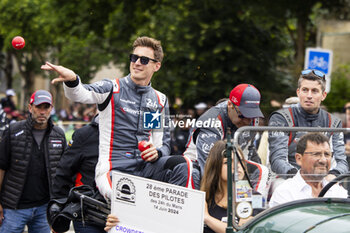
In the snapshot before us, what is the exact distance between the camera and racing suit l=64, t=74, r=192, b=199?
14.7 feet

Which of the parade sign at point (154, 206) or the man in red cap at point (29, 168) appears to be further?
the man in red cap at point (29, 168)

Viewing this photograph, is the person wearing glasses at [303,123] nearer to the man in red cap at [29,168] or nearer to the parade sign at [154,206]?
the parade sign at [154,206]

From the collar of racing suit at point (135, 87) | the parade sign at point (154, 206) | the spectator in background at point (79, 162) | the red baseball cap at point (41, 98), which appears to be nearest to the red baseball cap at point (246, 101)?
the collar of racing suit at point (135, 87)

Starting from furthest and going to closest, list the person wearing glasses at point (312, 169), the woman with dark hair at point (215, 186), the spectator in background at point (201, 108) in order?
1. the spectator in background at point (201, 108)
2. the woman with dark hair at point (215, 186)
3. the person wearing glasses at point (312, 169)

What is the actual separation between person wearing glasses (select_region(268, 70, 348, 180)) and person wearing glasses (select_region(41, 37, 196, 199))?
85 centimetres

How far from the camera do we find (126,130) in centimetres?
462

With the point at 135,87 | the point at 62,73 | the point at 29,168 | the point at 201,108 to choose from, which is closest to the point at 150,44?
the point at 135,87

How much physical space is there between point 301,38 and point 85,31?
540 cm

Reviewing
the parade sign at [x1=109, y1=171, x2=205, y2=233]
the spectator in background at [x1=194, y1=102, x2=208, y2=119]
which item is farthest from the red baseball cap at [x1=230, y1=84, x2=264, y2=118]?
the spectator in background at [x1=194, y1=102, x2=208, y2=119]

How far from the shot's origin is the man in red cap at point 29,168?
6352mm

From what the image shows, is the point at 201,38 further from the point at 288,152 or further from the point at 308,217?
the point at 308,217

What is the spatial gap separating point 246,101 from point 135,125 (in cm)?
83

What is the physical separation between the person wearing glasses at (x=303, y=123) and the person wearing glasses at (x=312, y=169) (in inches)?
1.3

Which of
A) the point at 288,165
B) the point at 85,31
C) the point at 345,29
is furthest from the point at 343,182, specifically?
the point at 345,29
